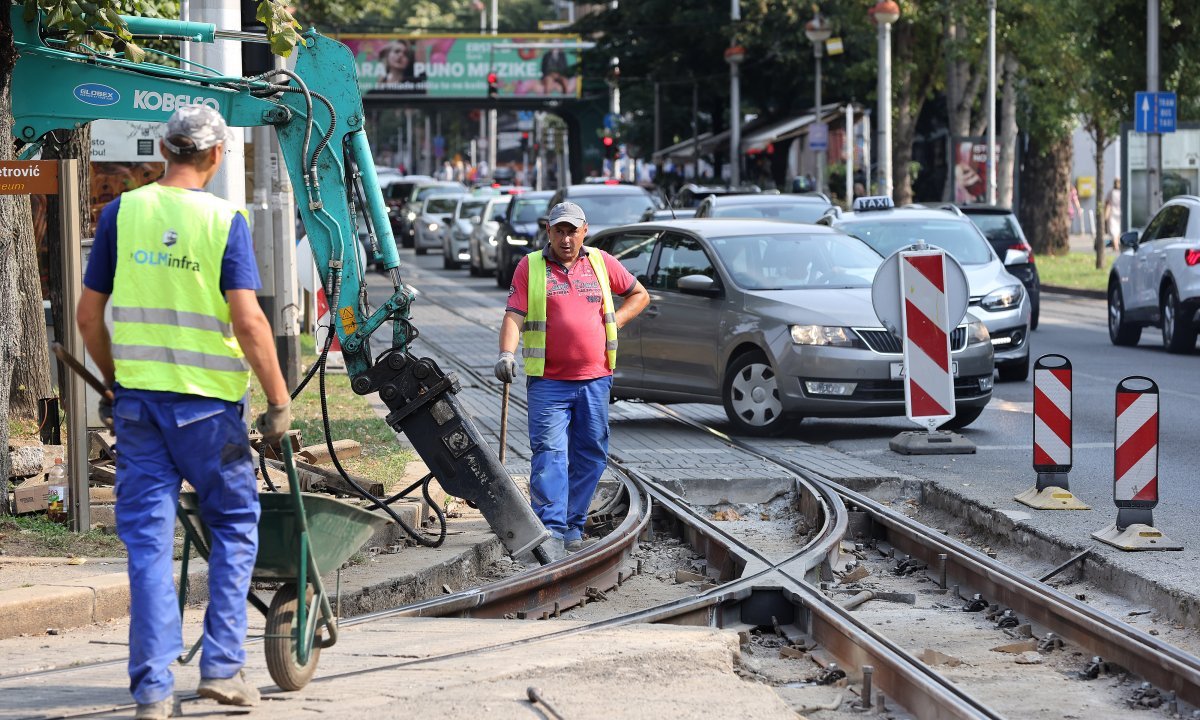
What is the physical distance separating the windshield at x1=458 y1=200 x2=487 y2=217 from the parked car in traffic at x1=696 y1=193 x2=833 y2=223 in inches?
775

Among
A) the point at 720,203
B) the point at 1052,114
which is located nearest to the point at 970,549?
the point at 720,203

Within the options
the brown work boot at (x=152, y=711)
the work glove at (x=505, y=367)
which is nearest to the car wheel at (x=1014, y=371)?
the work glove at (x=505, y=367)

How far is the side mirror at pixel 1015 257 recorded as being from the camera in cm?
2167

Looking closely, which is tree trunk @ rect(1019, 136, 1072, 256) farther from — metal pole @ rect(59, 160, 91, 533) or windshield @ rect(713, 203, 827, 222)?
metal pole @ rect(59, 160, 91, 533)

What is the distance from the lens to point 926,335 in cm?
1245

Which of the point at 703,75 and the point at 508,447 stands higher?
the point at 703,75

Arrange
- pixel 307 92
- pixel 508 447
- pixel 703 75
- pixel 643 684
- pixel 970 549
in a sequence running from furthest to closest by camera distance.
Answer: pixel 703 75, pixel 508 447, pixel 970 549, pixel 307 92, pixel 643 684

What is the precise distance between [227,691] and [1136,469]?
198 inches

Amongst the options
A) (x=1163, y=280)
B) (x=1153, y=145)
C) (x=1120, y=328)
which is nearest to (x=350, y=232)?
(x=1163, y=280)

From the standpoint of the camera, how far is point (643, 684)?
6168mm

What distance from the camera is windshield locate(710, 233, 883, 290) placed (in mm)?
14320

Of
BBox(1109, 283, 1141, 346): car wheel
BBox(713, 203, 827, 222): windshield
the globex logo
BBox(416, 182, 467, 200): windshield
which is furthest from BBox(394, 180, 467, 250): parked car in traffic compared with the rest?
the globex logo

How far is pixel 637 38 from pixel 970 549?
49.2 meters

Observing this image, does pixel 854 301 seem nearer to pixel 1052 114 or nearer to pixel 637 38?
pixel 1052 114
